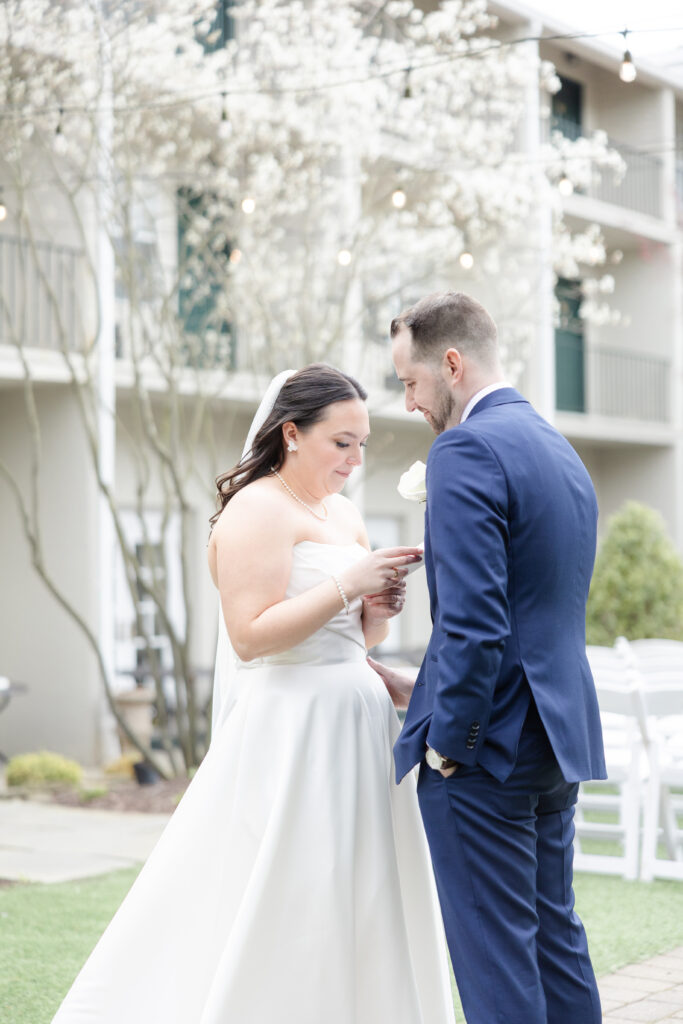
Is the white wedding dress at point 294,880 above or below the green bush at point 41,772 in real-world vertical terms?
above

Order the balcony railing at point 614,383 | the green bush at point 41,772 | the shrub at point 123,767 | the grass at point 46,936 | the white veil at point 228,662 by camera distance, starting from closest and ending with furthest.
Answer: the white veil at point 228,662
the grass at point 46,936
the green bush at point 41,772
the shrub at point 123,767
the balcony railing at point 614,383

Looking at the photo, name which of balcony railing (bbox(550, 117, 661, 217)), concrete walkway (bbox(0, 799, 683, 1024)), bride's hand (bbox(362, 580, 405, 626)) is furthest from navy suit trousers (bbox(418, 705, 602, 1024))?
balcony railing (bbox(550, 117, 661, 217))

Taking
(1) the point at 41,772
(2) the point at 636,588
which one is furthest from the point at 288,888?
(2) the point at 636,588

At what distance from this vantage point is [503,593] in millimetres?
2758

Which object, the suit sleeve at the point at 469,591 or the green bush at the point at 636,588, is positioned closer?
the suit sleeve at the point at 469,591

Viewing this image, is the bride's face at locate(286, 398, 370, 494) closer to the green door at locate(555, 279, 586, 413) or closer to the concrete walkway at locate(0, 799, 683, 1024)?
the concrete walkway at locate(0, 799, 683, 1024)

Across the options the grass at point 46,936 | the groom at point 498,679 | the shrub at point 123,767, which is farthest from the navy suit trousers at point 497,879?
the shrub at point 123,767

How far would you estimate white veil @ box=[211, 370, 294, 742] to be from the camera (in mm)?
Result: 3682

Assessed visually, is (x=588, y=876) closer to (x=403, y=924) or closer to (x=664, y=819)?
(x=664, y=819)

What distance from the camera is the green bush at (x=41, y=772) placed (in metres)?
10.6

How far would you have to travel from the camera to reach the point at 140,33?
10.4 metres

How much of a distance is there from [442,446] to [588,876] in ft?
14.5

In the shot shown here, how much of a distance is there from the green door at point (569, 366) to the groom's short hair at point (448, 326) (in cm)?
1750

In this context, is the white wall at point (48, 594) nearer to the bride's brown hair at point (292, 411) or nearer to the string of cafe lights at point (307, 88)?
the string of cafe lights at point (307, 88)
